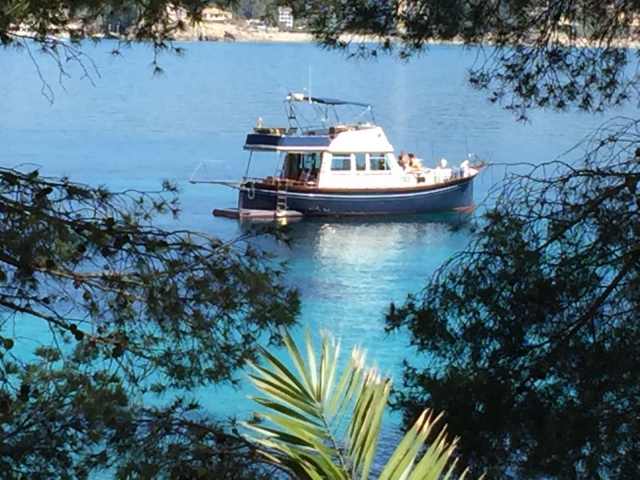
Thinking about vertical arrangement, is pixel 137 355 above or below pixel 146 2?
below

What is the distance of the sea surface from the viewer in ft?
42.5

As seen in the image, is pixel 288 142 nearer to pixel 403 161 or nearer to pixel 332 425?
pixel 403 161

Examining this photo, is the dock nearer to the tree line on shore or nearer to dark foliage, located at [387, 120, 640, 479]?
the tree line on shore

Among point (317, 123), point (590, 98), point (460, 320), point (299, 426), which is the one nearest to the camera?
point (299, 426)

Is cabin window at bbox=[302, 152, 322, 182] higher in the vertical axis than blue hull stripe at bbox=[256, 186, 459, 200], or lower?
higher

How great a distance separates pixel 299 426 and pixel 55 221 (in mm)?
2859

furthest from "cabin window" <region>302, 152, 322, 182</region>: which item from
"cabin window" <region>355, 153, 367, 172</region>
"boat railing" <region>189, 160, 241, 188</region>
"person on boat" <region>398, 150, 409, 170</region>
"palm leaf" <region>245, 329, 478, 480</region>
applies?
"palm leaf" <region>245, 329, 478, 480</region>

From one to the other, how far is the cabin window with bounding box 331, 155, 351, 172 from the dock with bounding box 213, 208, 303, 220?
1.18m

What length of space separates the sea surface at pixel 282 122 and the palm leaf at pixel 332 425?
3193 millimetres

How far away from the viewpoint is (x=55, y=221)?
3.99 meters

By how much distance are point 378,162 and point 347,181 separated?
69 cm

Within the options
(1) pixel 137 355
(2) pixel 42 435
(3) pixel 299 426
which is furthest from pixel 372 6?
(3) pixel 299 426

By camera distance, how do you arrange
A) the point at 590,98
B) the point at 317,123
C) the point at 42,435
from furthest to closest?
the point at 317,123 → the point at 590,98 → the point at 42,435

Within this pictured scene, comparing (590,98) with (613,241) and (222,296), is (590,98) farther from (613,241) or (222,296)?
(222,296)
